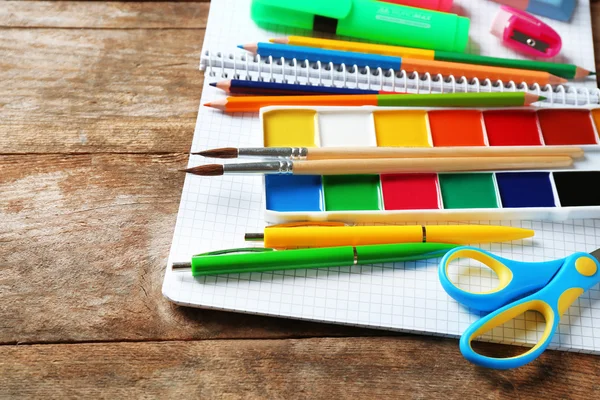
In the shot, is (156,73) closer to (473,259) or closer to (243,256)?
(243,256)

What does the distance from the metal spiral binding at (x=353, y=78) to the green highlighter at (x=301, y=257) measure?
25cm

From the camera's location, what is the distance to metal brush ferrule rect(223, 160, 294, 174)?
2.61 ft

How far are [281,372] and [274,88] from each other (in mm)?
367

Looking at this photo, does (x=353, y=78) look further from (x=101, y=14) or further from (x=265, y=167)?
(x=101, y=14)

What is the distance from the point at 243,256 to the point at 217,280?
42 mm

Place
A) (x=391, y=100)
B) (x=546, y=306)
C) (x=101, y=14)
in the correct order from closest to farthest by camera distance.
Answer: (x=546, y=306), (x=391, y=100), (x=101, y=14)

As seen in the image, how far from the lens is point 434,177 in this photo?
32.7 inches

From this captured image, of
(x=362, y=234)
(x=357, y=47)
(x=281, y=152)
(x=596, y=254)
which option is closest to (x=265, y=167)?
(x=281, y=152)

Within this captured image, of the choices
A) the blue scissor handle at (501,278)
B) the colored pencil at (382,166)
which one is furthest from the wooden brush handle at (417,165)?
the blue scissor handle at (501,278)

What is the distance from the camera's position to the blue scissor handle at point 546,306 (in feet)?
2.34

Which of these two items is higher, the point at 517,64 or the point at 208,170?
the point at 517,64

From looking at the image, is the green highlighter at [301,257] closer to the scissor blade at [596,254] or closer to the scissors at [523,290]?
the scissors at [523,290]

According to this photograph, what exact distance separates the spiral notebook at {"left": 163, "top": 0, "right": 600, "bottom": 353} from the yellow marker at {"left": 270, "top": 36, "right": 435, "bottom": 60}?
30 mm

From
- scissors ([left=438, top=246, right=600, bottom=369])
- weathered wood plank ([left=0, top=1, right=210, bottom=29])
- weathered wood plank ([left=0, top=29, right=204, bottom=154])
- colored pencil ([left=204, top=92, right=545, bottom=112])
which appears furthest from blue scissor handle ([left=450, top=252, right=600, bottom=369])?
weathered wood plank ([left=0, top=1, right=210, bottom=29])
